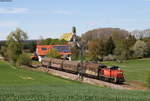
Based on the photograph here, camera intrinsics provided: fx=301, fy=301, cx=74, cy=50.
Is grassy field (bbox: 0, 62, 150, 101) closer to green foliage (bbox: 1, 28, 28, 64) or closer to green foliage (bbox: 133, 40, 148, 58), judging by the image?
green foliage (bbox: 1, 28, 28, 64)

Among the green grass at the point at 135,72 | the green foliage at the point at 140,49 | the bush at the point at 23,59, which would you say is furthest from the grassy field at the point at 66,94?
the green foliage at the point at 140,49

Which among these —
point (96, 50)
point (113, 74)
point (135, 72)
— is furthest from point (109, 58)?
point (113, 74)

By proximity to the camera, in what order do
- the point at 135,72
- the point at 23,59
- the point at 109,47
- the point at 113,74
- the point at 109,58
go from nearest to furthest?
the point at 113,74
the point at 135,72
the point at 23,59
the point at 109,58
the point at 109,47

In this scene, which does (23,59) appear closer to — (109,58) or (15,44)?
(15,44)

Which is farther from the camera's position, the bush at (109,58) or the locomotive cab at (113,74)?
the bush at (109,58)

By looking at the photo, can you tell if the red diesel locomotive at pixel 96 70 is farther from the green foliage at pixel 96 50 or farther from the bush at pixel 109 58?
the bush at pixel 109 58

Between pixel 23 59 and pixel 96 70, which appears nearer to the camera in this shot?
pixel 96 70

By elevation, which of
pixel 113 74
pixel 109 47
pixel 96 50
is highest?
pixel 109 47

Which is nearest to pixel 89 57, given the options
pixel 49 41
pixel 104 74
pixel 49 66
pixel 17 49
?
pixel 17 49

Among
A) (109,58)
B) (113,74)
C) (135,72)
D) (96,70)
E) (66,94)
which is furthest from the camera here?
(109,58)

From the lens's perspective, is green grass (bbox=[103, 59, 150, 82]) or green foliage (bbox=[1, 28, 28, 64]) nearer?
green grass (bbox=[103, 59, 150, 82])

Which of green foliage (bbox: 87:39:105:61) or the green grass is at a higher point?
green foliage (bbox: 87:39:105:61)

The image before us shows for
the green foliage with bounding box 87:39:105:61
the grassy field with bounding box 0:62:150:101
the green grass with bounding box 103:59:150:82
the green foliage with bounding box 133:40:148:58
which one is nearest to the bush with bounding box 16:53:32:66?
the green grass with bounding box 103:59:150:82

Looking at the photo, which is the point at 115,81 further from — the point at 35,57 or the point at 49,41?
the point at 49,41
